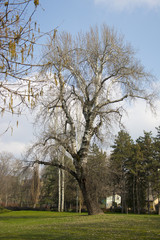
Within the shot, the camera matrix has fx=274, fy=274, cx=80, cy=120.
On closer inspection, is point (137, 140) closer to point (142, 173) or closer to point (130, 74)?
point (142, 173)

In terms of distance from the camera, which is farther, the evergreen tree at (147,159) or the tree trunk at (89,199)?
the evergreen tree at (147,159)

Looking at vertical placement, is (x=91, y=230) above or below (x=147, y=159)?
below

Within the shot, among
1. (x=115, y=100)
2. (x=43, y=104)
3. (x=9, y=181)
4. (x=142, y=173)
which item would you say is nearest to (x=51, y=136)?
(x=43, y=104)

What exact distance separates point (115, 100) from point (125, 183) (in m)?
28.4

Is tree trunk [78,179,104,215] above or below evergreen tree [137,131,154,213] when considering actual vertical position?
below

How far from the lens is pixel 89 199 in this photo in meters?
17.2

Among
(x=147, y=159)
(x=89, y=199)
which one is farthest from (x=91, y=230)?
(x=147, y=159)

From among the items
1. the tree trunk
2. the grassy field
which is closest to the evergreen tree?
the tree trunk

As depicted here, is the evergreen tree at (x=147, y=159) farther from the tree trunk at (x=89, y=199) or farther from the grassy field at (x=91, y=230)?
the grassy field at (x=91, y=230)

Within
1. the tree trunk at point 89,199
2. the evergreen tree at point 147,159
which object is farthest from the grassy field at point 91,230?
the evergreen tree at point 147,159

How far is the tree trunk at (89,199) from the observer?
55.9 ft

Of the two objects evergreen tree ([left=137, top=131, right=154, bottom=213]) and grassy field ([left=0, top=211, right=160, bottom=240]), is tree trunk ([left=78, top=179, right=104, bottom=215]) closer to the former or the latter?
grassy field ([left=0, top=211, right=160, bottom=240])

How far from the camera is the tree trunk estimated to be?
17031mm

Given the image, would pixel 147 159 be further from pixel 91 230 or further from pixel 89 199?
pixel 91 230
